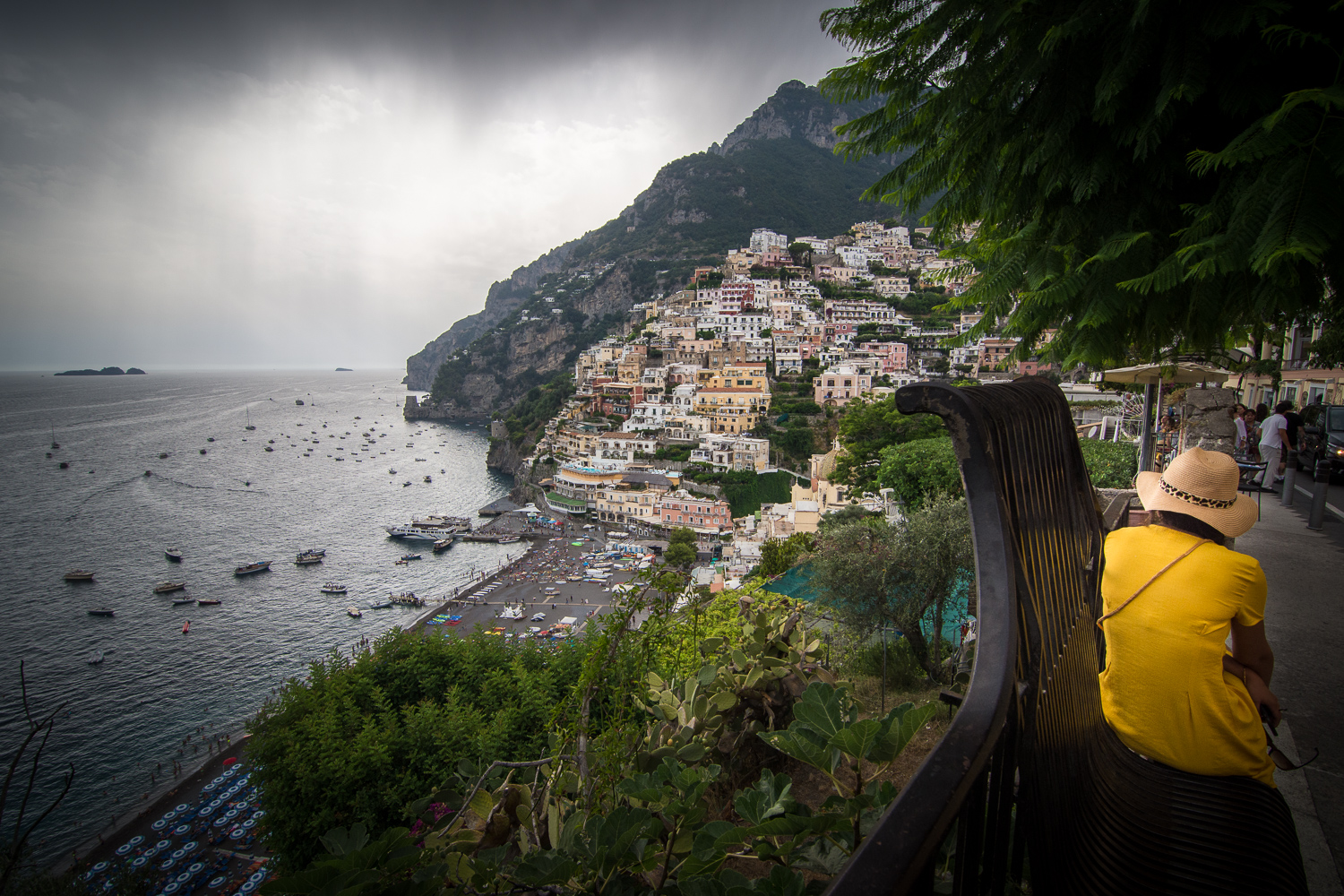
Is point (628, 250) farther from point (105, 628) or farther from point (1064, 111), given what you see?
point (1064, 111)

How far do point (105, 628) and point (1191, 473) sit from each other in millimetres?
32848

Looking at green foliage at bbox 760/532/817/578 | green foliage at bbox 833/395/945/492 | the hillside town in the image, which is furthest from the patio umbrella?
the hillside town

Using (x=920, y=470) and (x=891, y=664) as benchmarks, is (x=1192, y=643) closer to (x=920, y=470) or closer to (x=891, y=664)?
(x=891, y=664)

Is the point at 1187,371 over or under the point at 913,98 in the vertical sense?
under

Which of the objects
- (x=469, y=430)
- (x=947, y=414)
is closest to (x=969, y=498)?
(x=947, y=414)

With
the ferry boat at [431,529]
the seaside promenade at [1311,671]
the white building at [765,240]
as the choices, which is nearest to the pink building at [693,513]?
the ferry boat at [431,529]

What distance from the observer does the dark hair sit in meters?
1.36

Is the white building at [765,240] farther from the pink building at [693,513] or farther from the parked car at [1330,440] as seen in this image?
the parked car at [1330,440]

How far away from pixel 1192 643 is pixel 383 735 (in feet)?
28.7

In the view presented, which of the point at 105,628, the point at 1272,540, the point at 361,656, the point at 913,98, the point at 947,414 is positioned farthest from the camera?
the point at 105,628

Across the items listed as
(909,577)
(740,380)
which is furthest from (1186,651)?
(740,380)

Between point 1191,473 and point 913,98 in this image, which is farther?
point 913,98

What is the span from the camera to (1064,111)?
5.19 ft

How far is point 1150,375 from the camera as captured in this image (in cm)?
565
